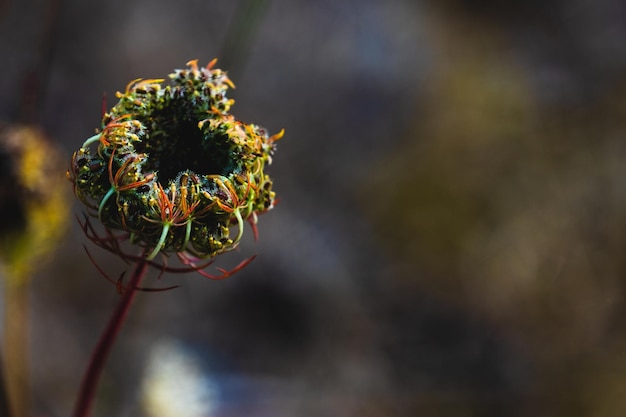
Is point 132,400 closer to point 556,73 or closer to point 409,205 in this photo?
point 409,205

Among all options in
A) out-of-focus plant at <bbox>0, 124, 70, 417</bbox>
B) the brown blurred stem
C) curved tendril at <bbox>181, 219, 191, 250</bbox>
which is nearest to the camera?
curved tendril at <bbox>181, 219, 191, 250</bbox>

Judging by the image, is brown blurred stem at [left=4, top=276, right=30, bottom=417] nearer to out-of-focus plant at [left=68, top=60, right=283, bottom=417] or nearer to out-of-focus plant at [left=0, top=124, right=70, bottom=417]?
out-of-focus plant at [left=0, top=124, right=70, bottom=417]

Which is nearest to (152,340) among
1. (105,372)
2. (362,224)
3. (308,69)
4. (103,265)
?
(105,372)

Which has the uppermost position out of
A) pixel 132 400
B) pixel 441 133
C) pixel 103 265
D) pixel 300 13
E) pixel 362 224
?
pixel 300 13

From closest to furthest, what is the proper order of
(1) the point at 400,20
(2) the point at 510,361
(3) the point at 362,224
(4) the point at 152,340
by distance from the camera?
1. (4) the point at 152,340
2. (2) the point at 510,361
3. (3) the point at 362,224
4. (1) the point at 400,20

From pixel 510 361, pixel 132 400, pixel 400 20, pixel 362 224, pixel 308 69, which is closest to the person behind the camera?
pixel 132 400

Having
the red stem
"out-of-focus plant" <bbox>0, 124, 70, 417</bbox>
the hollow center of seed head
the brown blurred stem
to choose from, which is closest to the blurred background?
the brown blurred stem

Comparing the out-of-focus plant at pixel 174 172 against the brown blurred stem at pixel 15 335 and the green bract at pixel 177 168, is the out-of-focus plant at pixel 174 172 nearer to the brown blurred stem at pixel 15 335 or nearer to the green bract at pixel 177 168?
the green bract at pixel 177 168
